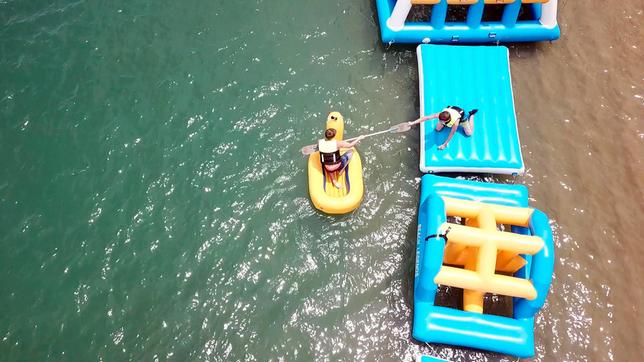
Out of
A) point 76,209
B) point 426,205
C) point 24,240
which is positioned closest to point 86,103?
point 76,209

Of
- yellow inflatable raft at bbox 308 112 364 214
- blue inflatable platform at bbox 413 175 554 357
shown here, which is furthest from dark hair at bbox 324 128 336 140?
blue inflatable platform at bbox 413 175 554 357

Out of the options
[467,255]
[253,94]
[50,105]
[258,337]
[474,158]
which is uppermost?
[50,105]

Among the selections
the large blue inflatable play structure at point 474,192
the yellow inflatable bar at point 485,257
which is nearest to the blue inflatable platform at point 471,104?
the large blue inflatable play structure at point 474,192

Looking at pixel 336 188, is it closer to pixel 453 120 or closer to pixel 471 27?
pixel 453 120

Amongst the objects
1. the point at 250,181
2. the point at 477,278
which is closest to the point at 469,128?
the point at 477,278

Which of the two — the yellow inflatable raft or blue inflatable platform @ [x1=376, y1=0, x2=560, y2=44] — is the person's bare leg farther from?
blue inflatable platform @ [x1=376, y1=0, x2=560, y2=44]

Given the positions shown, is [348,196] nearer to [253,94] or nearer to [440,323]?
[440,323]
